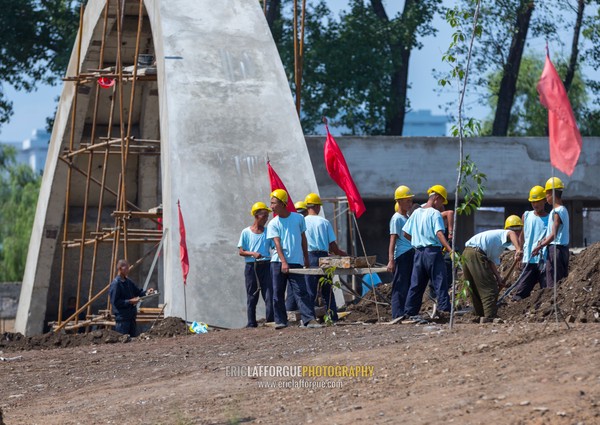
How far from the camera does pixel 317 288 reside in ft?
42.4

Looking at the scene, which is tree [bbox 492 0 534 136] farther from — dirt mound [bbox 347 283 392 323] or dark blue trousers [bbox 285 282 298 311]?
dark blue trousers [bbox 285 282 298 311]

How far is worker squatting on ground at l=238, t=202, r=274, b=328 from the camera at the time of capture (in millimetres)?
13567

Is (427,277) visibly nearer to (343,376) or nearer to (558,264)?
(558,264)

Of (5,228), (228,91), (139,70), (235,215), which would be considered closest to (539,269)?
(235,215)

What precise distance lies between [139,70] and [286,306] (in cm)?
679

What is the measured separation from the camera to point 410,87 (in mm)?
33281

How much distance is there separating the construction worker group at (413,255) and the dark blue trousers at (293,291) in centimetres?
1

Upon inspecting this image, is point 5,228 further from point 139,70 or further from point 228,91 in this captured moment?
point 228,91

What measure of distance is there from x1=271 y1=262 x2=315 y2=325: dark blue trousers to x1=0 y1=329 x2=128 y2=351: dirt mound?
2279 mm

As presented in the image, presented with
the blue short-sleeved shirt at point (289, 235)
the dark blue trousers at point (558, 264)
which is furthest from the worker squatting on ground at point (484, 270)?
the blue short-sleeved shirt at point (289, 235)

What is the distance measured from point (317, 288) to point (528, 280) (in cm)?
237

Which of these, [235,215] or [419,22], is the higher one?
[419,22]

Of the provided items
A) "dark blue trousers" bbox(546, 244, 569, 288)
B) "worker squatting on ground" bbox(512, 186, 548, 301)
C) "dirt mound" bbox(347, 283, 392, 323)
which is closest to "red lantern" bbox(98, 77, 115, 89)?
"dirt mound" bbox(347, 283, 392, 323)

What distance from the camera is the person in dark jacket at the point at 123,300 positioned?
15273 mm
